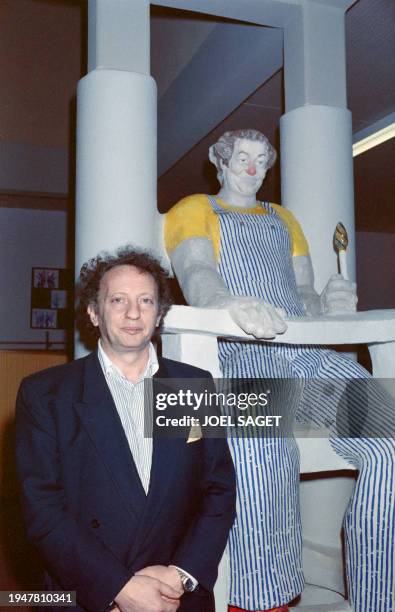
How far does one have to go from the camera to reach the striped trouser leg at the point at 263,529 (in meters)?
1.18

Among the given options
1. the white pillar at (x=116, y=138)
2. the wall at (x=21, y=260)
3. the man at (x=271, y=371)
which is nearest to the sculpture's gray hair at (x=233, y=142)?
the man at (x=271, y=371)

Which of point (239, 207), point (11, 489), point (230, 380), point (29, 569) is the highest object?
point (239, 207)

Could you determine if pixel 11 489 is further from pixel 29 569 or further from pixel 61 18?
pixel 61 18

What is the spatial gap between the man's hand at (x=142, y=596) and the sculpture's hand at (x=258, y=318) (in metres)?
0.46

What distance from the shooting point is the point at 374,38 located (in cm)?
284

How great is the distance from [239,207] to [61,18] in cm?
165

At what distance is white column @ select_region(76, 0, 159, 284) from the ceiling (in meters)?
0.71

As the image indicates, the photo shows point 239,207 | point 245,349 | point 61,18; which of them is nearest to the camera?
point 245,349

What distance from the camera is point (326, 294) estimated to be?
1544mm

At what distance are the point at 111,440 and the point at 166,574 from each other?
242mm

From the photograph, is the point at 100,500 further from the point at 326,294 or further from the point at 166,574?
the point at 326,294

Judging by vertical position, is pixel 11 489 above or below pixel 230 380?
below

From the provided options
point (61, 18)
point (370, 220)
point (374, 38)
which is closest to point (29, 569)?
point (61, 18)

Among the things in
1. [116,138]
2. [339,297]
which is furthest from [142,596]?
[116,138]
